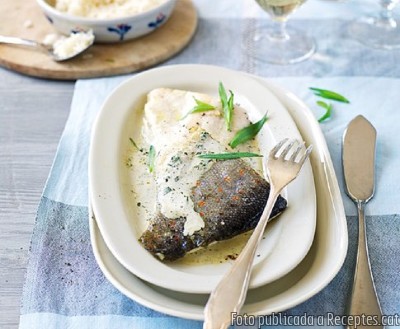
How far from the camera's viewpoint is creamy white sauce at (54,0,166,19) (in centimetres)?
223

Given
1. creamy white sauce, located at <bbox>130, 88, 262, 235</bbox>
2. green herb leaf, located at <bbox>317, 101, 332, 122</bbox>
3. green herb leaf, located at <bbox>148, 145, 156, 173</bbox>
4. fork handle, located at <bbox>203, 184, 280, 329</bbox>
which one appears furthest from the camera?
green herb leaf, located at <bbox>317, 101, 332, 122</bbox>

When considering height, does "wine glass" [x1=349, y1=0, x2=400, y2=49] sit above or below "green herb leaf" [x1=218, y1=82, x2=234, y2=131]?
below

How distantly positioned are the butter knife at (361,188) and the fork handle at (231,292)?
0.23 meters

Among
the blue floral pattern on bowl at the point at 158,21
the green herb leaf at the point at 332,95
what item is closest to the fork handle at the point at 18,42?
the blue floral pattern on bowl at the point at 158,21

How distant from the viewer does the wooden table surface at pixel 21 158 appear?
1475 millimetres

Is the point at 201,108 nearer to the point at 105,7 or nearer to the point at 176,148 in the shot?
the point at 176,148

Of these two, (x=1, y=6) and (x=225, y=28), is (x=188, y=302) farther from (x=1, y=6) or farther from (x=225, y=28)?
(x=1, y=6)

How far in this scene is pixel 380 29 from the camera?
238 centimetres

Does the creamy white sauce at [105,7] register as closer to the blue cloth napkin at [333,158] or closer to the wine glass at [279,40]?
the blue cloth napkin at [333,158]

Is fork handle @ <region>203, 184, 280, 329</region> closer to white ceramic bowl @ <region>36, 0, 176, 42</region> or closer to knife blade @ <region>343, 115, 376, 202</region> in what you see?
knife blade @ <region>343, 115, 376, 202</region>

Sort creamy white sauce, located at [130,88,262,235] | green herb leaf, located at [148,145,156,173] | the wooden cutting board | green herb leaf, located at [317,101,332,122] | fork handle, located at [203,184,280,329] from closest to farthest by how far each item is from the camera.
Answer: fork handle, located at [203,184,280,329]
creamy white sauce, located at [130,88,262,235]
green herb leaf, located at [148,145,156,173]
green herb leaf, located at [317,101,332,122]
the wooden cutting board

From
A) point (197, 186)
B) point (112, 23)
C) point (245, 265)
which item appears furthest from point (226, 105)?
point (112, 23)

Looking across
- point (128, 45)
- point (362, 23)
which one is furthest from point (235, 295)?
point (362, 23)

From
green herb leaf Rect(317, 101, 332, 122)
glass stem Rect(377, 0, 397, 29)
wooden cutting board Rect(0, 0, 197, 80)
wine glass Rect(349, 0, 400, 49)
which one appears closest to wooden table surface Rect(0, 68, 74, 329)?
wooden cutting board Rect(0, 0, 197, 80)
